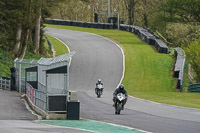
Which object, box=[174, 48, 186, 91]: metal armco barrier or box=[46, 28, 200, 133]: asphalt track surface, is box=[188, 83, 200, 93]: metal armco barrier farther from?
box=[46, 28, 200, 133]: asphalt track surface

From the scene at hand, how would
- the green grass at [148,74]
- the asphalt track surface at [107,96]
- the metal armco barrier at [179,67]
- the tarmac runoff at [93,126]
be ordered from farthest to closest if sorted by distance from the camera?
the metal armco barrier at [179,67], the green grass at [148,74], the asphalt track surface at [107,96], the tarmac runoff at [93,126]

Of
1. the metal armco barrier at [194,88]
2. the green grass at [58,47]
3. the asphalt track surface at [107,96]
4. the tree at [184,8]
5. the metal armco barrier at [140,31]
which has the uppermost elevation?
the tree at [184,8]

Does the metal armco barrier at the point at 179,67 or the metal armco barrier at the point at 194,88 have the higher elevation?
the metal armco barrier at the point at 179,67

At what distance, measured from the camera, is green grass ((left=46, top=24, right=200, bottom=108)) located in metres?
35.7

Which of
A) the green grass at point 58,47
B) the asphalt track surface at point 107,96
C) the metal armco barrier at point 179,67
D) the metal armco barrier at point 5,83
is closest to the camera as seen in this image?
the asphalt track surface at point 107,96

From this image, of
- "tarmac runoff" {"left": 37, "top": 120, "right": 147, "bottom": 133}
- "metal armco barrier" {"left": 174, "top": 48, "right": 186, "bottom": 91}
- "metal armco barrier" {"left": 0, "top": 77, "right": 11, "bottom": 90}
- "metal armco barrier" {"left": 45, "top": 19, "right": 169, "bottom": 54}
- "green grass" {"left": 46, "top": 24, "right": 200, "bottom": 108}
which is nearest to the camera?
"tarmac runoff" {"left": 37, "top": 120, "right": 147, "bottom": 133}

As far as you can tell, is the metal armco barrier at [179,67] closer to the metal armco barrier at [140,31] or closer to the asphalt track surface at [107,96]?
the metal armco barrier at [140,31]

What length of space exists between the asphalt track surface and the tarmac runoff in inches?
27.1

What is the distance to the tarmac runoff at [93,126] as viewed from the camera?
1698cm

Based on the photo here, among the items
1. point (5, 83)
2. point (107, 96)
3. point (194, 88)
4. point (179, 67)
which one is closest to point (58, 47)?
point (179, 67)

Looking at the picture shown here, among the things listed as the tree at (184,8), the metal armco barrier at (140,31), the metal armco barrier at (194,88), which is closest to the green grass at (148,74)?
the metal armco barrier at (140,31)

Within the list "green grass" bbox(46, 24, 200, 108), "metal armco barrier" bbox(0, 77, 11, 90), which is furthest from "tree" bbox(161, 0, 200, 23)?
"metal armco barrier" bbox(0, 77, 11, 90)

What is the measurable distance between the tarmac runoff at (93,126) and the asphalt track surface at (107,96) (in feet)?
2.26

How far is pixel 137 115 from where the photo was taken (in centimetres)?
2242
